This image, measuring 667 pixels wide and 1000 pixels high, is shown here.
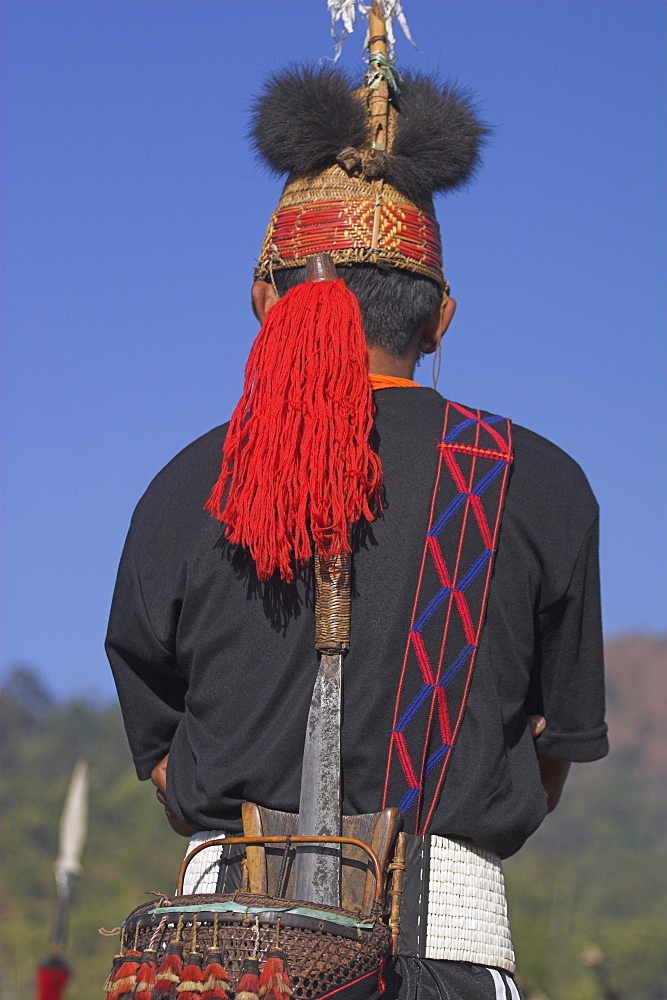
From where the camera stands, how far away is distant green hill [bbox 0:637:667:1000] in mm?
57938

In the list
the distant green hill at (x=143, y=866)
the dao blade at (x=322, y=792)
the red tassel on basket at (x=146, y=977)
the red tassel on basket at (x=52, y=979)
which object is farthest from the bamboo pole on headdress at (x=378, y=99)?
the distant green hill at (x=143, y=866)

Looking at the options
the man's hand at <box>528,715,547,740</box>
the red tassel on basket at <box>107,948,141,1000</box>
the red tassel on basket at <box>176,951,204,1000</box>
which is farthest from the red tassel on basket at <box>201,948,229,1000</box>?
the man's hand at <box>528,715,547,740</box>

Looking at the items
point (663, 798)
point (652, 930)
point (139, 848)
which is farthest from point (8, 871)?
point (663, 798)

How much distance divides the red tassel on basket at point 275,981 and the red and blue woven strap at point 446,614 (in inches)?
17.1

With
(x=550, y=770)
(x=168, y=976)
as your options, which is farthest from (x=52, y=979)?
(x=168, y=976)

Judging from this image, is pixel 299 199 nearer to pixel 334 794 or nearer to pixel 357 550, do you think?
pixel 357 550

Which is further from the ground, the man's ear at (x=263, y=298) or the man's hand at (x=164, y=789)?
the man's ear at (x=263, y=298)

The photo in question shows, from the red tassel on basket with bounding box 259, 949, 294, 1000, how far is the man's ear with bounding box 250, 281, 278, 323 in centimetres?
148

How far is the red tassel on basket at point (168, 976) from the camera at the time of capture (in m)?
2.17

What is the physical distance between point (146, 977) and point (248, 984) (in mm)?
180

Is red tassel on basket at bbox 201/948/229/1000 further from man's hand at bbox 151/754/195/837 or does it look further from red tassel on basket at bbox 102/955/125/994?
man's hand at bbox 151/754/195/837

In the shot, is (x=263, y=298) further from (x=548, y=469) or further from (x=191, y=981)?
(x=191, y=981)

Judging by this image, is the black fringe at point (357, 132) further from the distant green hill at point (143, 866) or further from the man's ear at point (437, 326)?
the distant green hill at point (143, 866)

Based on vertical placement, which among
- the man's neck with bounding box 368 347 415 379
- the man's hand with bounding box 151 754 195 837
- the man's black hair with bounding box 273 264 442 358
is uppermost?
the man's black hair with bounding box 273 264 442 358
